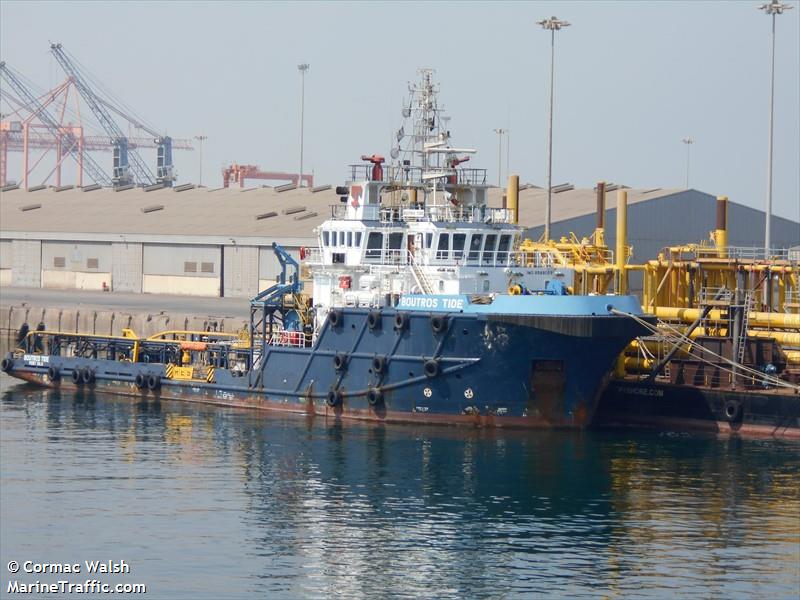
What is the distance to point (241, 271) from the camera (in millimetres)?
72812

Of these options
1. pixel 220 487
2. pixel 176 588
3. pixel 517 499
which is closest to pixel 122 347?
pixel 220 487

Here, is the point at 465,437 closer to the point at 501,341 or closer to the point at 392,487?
the point at 501,341

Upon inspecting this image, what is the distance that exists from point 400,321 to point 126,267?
43.4 metres

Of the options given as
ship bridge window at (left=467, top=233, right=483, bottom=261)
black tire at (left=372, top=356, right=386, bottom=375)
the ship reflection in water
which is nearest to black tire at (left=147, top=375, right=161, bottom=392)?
the ship reflection in water

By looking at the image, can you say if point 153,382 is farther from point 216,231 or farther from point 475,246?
point 216,231

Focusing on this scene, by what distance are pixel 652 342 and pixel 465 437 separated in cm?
768

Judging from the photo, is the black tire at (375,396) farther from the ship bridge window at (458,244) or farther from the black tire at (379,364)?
the ship bridge window at (458,244)

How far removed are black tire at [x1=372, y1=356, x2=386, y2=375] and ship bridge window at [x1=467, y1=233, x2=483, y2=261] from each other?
3942 millimetres

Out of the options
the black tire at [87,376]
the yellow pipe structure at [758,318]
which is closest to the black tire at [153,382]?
the black tire at [87,376]

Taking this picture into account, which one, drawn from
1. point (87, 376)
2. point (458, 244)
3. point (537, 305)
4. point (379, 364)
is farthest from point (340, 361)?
point (87, 376)

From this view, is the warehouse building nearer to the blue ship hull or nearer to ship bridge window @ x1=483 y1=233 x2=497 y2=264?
ship bridge window @ x1=483 y1=233 x2=497 y2=264

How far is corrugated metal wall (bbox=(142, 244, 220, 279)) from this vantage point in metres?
74.2

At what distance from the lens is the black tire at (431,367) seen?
121ft

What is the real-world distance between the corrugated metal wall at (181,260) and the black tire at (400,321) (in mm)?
37407
